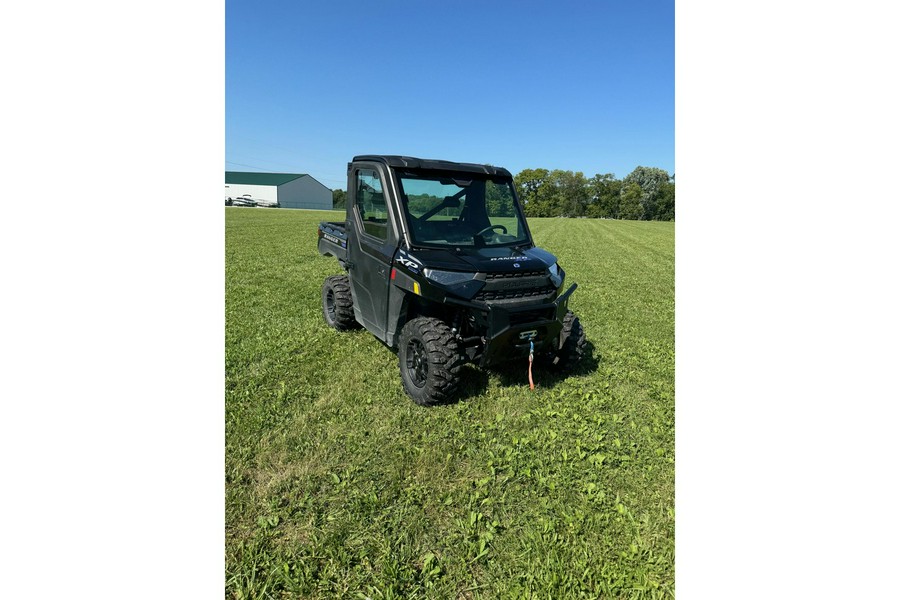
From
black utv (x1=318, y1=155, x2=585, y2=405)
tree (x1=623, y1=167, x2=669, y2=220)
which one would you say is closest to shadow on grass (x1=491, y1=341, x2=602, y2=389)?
black utv (x1=318, y1=155, x2=585, y2=405)

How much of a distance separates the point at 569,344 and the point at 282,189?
67543mm

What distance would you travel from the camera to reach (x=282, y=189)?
6450 cm

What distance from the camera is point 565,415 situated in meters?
3.71

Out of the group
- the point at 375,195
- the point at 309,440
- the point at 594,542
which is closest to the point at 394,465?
the point at 309,440

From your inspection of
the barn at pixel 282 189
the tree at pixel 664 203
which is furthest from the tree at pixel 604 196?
the barn at pixel 282 189

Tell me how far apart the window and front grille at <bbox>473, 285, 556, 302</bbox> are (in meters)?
1.19

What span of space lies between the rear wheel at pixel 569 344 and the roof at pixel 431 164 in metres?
1.65

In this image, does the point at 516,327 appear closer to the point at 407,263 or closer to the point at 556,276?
the point at 556,276

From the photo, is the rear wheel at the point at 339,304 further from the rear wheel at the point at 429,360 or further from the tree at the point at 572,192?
the tree at the point at 572,192

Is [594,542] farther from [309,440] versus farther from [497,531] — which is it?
[309,440]

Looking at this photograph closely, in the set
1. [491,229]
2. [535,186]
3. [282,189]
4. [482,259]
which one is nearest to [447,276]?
[482,259]

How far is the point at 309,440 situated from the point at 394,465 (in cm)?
71

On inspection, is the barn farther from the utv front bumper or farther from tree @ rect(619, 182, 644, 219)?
the utv front bumper

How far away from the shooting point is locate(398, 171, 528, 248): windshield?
4031 mm
